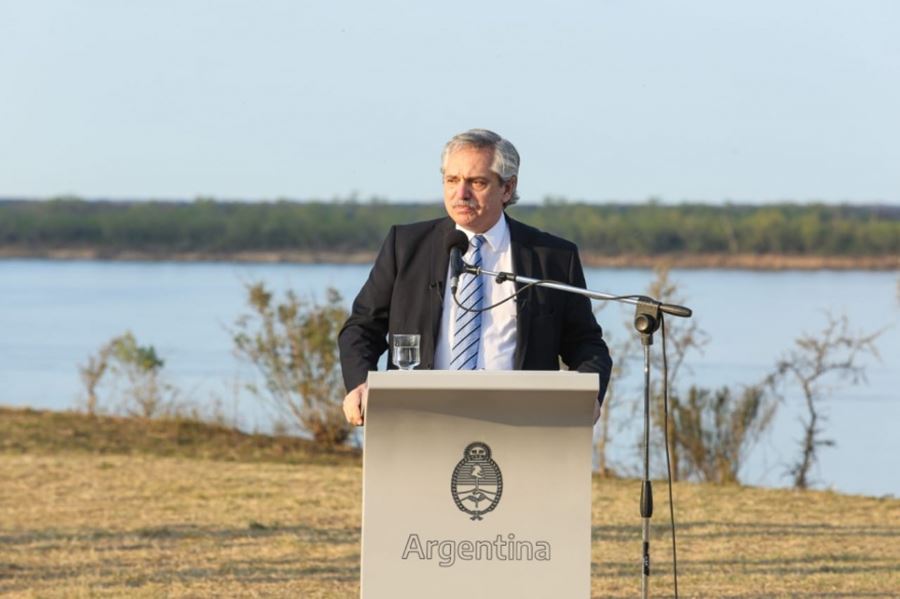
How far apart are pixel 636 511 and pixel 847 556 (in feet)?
6.19

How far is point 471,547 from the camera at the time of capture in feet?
15.0

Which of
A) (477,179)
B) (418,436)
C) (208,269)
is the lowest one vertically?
(418,436)

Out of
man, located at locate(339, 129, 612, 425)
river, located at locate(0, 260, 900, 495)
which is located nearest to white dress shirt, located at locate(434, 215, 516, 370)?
man, located at locate(339, 129, 612, 425)

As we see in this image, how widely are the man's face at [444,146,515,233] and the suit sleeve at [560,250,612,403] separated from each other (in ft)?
1.14

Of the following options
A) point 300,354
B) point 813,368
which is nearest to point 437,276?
point 813,368

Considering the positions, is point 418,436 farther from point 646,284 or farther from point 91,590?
point 646,284

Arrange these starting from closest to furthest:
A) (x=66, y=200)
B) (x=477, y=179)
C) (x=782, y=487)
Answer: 1. (x=477, y=179)
2. (x=782, y=487)
3. (x=66, y=200)

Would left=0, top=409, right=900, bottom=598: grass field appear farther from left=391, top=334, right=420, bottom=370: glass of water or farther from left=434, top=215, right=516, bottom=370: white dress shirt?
left=391, top=334, right=420, bottom=370: glass of water

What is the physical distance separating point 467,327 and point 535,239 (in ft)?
1.34

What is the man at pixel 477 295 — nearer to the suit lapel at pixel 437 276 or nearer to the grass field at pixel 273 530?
the suit lapel at pixel 437 276

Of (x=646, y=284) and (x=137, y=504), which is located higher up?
(x=646, y=284)

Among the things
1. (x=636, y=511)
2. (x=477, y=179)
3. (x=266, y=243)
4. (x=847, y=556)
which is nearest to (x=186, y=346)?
(x=636, y=511)

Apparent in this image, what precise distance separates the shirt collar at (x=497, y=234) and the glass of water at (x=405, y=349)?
0.45 meters

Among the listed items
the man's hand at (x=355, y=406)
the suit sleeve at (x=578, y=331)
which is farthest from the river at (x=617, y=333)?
the man's hand at (x=355, y=406)
